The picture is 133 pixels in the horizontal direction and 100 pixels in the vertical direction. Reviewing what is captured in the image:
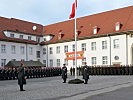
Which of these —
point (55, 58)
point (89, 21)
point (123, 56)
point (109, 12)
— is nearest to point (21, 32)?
point (55, 58)

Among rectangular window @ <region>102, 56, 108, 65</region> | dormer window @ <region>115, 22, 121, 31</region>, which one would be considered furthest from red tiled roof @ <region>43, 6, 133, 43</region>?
rectangular window @ <region>102, 56, 108, 65</region>

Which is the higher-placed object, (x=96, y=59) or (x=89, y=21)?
(x=89, y=21)

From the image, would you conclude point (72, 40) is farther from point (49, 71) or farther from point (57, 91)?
point (57, 91)

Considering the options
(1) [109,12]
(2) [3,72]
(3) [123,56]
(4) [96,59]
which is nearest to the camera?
(2) [3,72]

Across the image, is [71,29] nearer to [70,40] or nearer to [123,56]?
[70,40]

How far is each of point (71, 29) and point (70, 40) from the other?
3664mm

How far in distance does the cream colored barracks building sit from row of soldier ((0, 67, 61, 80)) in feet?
17.5

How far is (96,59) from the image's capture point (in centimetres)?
4625

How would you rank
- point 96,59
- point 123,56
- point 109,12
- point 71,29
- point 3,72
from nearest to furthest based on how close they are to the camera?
point 3,72
point 123,56
point 96,59
point 109,12
point 71,29

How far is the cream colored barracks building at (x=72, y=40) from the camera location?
43.1 metres

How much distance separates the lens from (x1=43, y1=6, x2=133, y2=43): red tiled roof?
44594 mm

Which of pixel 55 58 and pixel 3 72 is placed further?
pixel 55 58

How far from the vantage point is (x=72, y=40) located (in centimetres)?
4981

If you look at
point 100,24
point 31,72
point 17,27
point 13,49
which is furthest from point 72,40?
point 31,72
